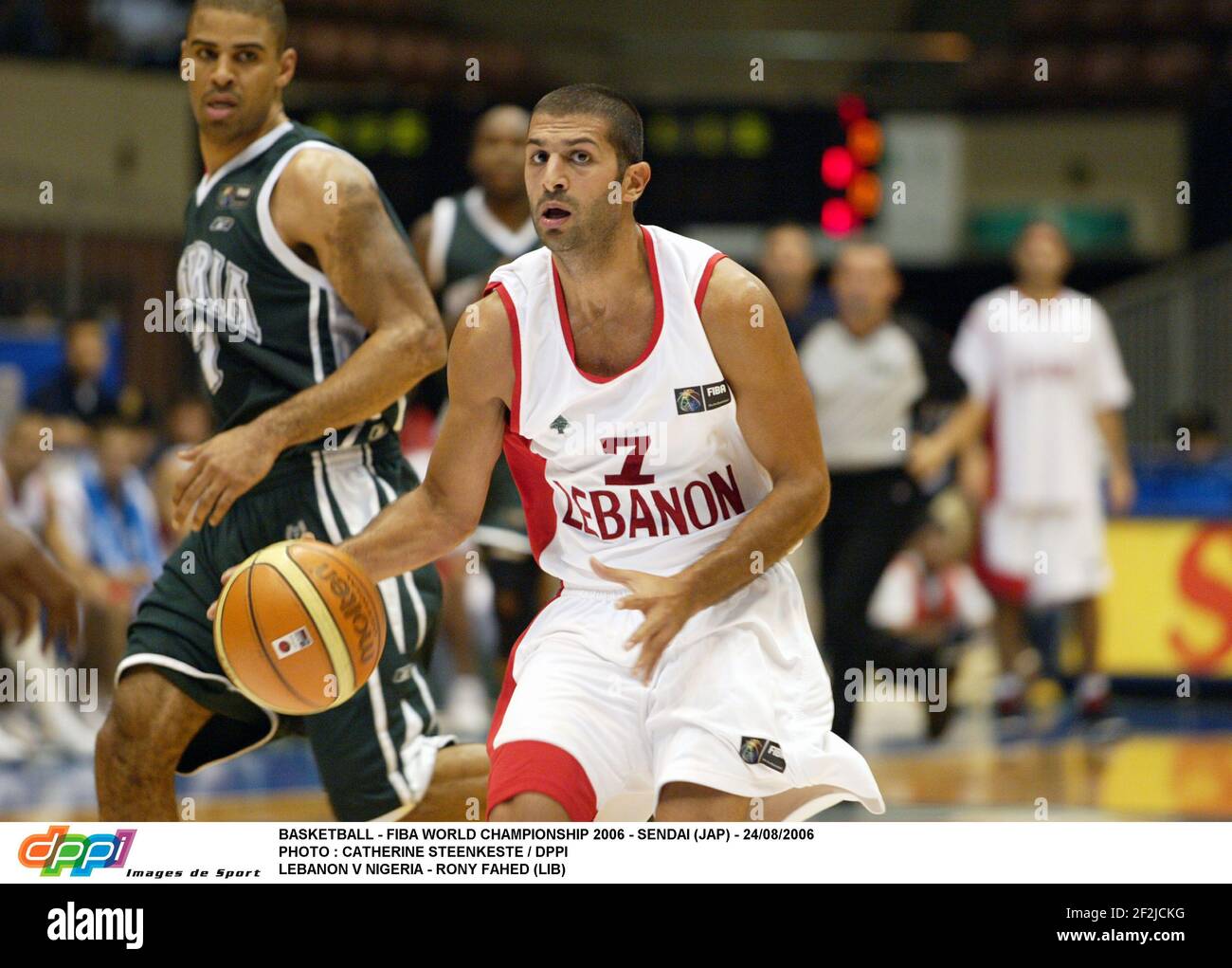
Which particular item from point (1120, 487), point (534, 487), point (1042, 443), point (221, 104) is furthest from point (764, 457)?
point (1042, 443)

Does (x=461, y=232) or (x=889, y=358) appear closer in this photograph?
(x=461, y=232)

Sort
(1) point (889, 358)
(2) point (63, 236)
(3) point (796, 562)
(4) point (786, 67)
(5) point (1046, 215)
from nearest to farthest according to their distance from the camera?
(1) point (889, 358), (3) point (796, 562), (2) point (63, 236), (5) point (1046, 215), (4) point (786, 67)

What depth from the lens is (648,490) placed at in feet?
11.3

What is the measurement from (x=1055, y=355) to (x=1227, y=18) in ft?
29.3

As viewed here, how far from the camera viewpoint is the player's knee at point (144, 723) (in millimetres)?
3805

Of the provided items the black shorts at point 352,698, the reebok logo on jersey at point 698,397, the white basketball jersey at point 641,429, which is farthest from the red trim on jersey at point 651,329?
the black shorts at point 352,698

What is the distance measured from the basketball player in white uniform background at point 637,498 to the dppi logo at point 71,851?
73 cm

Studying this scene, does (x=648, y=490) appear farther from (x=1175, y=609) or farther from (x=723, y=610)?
(x=1175, y=609)

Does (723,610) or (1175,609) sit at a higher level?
(723,610)

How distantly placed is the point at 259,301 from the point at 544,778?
143cm

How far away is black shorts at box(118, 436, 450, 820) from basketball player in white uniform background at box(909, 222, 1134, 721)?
16.3ft

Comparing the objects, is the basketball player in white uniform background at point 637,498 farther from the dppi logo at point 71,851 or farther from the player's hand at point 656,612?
the dppi logo at point 71,851

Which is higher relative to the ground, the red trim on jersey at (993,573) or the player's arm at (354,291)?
the player's arm at (354,291)
